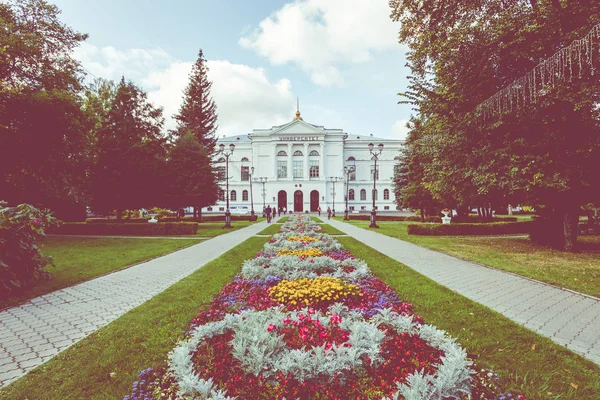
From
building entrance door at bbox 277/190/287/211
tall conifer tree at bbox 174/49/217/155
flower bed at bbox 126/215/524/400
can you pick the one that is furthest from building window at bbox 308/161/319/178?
flower bed at bbox 126/215/524/400

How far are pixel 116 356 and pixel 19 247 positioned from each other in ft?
15.8

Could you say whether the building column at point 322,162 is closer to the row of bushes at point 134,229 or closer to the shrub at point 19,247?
the row of bushes at point 134,229

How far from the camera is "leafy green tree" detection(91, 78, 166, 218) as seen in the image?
2136 centimetres

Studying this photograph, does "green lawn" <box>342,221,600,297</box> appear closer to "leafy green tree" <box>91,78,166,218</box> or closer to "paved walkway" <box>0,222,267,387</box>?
"paved walkway" <box>0,222,267,387</box>

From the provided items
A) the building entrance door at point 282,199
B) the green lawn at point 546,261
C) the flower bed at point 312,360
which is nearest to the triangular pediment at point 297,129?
the building entrance door at point 282,199

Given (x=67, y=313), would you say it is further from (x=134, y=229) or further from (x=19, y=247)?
(x=134, y=229)

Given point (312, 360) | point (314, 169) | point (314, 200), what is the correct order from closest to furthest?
point (312, 360) → point (314, 200) → point (314, 169)

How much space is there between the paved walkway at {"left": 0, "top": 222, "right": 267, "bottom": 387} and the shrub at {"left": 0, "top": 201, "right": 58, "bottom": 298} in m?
0.72

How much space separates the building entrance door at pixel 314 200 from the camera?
65188 millimetres

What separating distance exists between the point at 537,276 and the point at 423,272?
272cm

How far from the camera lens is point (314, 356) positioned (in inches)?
136

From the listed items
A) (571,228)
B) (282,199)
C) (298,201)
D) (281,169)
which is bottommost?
(571,228)

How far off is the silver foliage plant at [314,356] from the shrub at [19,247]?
5.22m

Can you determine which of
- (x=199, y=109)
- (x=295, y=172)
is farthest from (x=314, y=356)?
(x=295, y=172)
